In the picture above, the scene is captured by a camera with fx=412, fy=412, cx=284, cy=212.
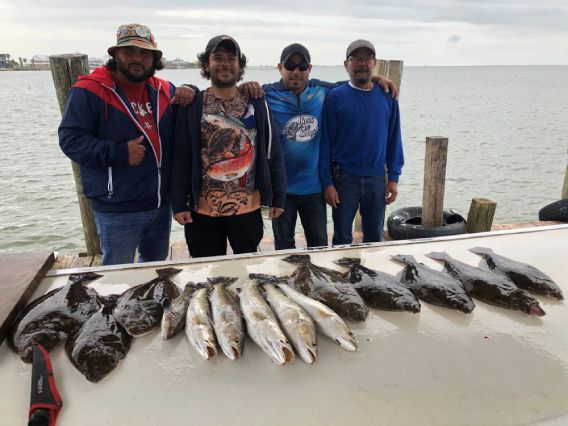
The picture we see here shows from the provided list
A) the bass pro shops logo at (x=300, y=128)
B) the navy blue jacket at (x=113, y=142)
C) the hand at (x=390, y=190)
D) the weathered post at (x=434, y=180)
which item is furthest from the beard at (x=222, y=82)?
the weathered post at (x=434, y=180)

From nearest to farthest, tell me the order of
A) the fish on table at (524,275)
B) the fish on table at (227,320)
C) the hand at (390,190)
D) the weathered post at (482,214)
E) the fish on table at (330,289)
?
the fish on table at (227,320)
the fish on table at (330,289)
the fish on table at (524,275)
the hand at (390,190)
the weathered post at (482,214)

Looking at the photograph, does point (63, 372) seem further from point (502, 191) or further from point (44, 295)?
point (502, 191)

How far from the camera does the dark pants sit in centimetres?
347

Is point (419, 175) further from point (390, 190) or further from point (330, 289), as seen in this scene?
point (330, 289)

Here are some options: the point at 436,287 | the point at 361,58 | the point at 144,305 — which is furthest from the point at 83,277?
the point at 361,58

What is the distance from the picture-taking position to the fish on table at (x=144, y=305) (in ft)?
6.73

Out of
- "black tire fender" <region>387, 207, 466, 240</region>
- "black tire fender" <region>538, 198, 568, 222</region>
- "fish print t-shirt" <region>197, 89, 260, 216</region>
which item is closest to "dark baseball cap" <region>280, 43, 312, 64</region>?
"fish print t-shirt" <region>197, 89, 260, 216</region>

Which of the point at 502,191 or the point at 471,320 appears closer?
the point at 471,320

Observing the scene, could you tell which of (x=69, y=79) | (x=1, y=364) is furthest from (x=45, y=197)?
(x=1, y=364)

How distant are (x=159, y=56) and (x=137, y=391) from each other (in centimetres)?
264

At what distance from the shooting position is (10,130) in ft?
80.7

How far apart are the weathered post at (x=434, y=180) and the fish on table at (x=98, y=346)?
17.5ft

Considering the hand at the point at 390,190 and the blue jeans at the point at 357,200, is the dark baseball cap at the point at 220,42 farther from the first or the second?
the hand at the point at 390,190

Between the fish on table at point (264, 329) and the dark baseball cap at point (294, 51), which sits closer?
the fish on table at point (264, 329)
